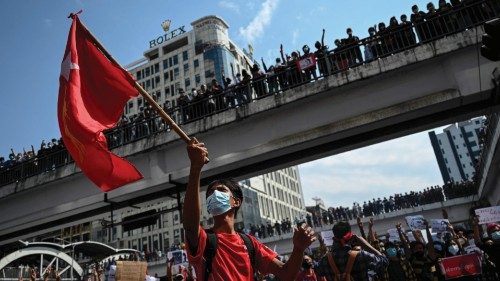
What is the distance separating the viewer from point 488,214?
1048cm

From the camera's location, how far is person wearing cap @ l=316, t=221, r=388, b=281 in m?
5.47

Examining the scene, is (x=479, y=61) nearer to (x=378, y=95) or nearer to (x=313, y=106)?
(x=378, y=95)

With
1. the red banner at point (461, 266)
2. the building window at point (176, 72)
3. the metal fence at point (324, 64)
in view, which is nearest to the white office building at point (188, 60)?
the building window at point (176, 72)

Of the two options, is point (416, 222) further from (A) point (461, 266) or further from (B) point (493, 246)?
(B) point (493, 246)

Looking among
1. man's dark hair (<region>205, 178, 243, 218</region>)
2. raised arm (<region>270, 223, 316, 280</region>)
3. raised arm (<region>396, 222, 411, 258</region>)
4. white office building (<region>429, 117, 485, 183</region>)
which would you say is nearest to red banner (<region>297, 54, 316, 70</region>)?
raised arm (<region>396, 222, 411, 258</region>)

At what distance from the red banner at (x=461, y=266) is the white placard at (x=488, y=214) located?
96.2 inches

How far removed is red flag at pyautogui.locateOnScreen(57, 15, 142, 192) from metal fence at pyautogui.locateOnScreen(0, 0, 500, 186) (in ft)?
27.8

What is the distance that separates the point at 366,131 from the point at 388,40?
2719mm

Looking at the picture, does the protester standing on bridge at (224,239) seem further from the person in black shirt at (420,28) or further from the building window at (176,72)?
the building window at (176,72)

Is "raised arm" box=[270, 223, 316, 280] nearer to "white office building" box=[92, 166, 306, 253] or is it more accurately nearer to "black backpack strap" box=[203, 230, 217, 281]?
"black backpack strap" box=[203, 230, 217, 281]

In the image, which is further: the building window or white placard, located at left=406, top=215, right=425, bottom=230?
the building window

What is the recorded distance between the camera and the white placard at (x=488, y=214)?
1043 cm

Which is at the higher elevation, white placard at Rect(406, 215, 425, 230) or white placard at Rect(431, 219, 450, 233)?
white placard at Rect(406, 215, 425, 230)

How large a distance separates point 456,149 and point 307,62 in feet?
349
